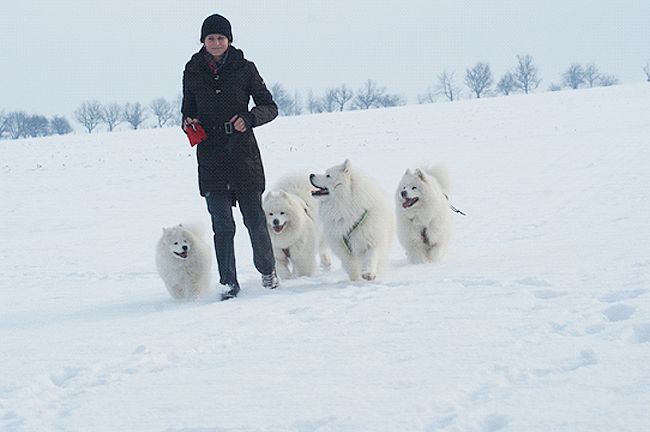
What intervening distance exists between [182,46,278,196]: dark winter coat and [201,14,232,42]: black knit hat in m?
0.16

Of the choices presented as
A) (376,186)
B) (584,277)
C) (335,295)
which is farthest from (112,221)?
(584,277)

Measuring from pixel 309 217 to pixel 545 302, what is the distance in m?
2.96

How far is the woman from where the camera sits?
434cm

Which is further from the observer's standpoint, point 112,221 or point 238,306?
point 112,221

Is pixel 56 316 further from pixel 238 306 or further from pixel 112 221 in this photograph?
pixel 112 221

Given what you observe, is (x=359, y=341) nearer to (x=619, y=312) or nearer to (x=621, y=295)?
(x=619, y=312)

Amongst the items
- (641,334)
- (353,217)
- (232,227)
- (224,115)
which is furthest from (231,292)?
(641,334)

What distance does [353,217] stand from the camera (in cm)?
490

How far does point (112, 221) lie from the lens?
37.6 feet

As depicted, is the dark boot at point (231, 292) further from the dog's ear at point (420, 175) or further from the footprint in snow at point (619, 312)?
the footprint in snow at point (619, 312)

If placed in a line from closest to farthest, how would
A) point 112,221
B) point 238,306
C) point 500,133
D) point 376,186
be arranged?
point 238,306 < point 376,186 < point 112,221 < point 500,133

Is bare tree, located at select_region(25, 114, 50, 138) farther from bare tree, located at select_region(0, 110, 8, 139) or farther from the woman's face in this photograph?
the woman's face

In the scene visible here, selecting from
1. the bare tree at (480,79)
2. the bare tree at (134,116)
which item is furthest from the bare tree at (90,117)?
the bare tree at (480,79)

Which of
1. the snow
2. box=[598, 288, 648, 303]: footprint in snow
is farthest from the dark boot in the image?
box=[598, 288, 648, 303]: footprint in snow
